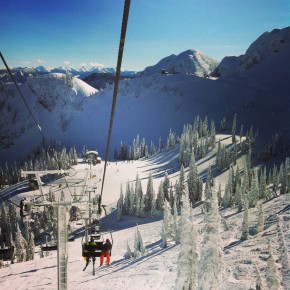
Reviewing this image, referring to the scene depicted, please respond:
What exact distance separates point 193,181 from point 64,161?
9118 cm

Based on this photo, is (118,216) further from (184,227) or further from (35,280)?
(184,227)

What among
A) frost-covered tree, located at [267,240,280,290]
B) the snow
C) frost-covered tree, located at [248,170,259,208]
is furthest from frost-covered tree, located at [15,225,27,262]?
frost-covered tree, located at [267,240,280,290]

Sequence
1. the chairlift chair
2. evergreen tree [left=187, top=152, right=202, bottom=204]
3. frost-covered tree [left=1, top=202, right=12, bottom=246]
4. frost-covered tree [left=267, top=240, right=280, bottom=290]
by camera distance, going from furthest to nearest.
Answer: frost-covered tree [left=1, top=202, right=12, bottom=246] → evergreen tree [left=187, top=152, right=202, bottom=204] → frost-covered tree [left=267, top=240, right=280, bottom=290] → the chairlift chair

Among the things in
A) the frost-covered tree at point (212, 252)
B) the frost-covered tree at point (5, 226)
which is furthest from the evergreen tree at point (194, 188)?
the frost-covered tree at point (212, 252)

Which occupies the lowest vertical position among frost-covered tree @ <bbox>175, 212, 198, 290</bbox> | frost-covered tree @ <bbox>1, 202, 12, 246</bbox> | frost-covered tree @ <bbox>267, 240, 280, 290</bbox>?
frost-covered tree @ <bbox>1, 202, 12, 246</bbox>

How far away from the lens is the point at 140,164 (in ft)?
574

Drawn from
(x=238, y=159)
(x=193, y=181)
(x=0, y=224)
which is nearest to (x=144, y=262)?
(x=193, y=181)

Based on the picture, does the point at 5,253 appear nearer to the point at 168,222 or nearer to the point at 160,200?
the point at 168,222

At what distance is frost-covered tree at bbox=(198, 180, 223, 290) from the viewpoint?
3062 cm

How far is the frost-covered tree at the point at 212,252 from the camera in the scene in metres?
30.6

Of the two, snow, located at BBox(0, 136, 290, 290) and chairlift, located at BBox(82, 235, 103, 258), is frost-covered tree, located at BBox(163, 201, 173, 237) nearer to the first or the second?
snow, located at BBox(0, 136, 290, 290)

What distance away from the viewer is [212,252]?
30938 mm

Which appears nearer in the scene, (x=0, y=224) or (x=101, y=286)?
(x=101, y=286)

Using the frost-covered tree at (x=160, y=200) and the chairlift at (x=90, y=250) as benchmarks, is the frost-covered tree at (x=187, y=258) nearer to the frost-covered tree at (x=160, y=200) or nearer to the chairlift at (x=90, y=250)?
the chairlift at (x=90, y=250)
